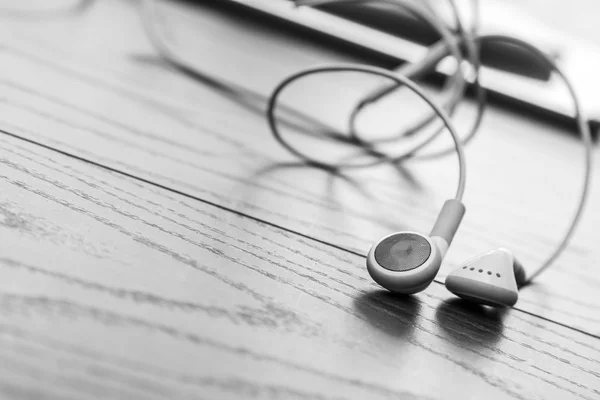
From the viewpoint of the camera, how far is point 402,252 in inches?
13.9

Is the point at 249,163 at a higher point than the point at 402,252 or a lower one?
higher

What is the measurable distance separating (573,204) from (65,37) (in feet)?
1.69

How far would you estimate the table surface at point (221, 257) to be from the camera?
0.86ft

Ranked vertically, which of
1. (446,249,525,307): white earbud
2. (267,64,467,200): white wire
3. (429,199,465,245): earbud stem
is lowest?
(446,249,525,307): white earbud

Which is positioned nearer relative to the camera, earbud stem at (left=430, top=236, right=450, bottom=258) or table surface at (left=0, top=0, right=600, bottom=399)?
table surface at (left=0, top=0, right=600, bottom=399)

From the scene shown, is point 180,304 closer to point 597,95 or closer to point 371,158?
point 371,158

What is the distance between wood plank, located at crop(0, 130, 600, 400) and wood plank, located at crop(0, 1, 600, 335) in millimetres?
29

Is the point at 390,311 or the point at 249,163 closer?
the point at 390,311

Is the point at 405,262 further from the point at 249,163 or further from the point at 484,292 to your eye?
the point at 249,163

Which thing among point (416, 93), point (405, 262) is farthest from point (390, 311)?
point (416, 93)

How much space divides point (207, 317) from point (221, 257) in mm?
58

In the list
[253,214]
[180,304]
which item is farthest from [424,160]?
[180,304]

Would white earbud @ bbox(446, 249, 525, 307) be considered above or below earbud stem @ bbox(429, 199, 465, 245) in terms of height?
below

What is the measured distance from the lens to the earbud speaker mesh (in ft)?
1.13
